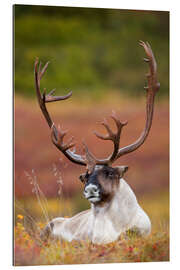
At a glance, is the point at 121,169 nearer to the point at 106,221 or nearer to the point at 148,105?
the point at 106,221

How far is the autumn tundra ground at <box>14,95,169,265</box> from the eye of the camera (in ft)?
20.4

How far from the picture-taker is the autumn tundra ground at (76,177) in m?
6.21

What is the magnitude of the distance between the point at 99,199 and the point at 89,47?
138 centimetres

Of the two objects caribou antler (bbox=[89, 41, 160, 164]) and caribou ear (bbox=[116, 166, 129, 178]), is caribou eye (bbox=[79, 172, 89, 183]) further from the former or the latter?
caribou ear (bbox=[116, 166, 129, 178])

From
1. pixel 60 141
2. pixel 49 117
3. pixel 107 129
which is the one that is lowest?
pixel 60 141

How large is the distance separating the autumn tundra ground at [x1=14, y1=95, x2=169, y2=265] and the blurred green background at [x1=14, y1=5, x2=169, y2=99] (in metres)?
0.17

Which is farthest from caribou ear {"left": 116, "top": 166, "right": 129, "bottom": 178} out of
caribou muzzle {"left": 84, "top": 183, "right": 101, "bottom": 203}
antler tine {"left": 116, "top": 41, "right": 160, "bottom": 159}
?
caribou muzzle {"left": 84, "top": 183, "right": 101, "bottom": 203}

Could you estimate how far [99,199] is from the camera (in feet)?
20.2

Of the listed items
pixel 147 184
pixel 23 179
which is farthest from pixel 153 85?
pixel 23 179

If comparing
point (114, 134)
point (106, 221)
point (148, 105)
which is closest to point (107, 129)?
point (114, 134)

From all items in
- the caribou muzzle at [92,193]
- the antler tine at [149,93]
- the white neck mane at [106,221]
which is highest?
the antler tine at [149,93]

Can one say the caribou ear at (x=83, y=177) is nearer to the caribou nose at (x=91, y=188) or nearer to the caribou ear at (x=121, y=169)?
the caribou nose at (x=91, y=188)

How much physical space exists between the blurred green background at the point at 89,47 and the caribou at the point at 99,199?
123 mm

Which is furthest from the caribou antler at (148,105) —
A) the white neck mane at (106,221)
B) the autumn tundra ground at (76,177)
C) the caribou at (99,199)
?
the white neck mane at (106,221)
